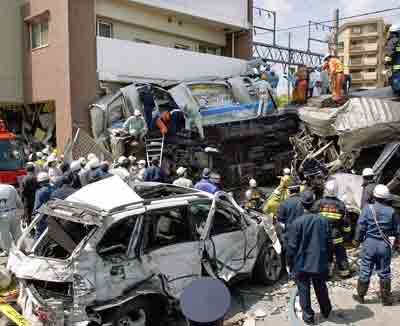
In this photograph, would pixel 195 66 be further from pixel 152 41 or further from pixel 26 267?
pixel 26 267

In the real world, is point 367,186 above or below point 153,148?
below

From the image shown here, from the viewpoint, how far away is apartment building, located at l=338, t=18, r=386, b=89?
3269 centimetres

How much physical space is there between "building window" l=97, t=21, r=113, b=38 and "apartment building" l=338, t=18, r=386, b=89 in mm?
21459

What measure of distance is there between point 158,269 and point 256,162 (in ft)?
28.4

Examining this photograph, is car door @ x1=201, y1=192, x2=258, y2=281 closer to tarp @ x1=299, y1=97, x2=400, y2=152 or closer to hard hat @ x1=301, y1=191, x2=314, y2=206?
hard hat @ x1=301, y1=191, x2=314, y2=206

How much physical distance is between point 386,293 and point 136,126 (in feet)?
26.1

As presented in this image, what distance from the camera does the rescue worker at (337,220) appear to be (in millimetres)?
6477

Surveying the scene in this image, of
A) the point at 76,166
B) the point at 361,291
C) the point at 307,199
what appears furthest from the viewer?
the point at 76,166

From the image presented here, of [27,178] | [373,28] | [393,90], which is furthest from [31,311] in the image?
[373,28]

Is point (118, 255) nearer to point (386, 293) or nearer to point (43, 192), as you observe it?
point (43, 192)

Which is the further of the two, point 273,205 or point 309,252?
point 273,205

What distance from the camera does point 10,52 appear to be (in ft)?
53.4

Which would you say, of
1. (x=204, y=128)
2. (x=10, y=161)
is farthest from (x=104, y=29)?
(x=10, y=161)

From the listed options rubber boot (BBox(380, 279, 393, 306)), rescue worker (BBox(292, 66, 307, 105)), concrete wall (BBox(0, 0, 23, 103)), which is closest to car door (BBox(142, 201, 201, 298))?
rubber boot (BBox(380, 279, 393, 306))
